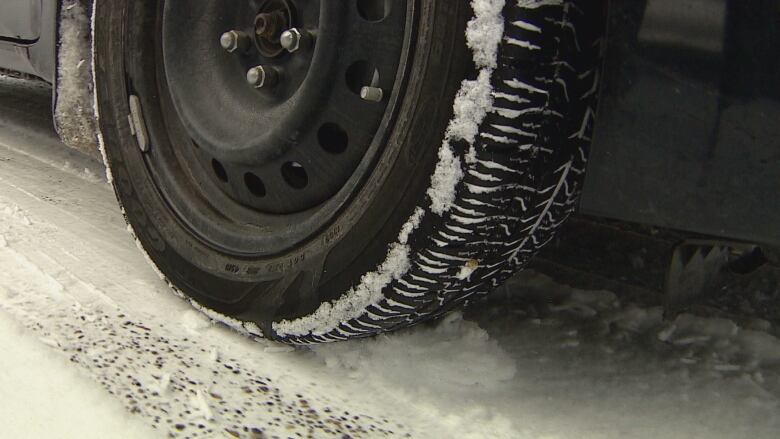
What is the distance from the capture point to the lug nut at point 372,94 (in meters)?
1.14

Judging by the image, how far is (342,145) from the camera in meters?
1.26

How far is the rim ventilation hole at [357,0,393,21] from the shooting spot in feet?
3.90

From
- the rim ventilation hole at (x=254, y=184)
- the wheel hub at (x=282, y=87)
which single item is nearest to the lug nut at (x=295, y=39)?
the wheel hub at (x=282, y=87)

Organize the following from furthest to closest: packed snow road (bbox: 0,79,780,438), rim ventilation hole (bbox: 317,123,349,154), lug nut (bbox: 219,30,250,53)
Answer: lug nut (bbox: 219,30,250,53), rim ventilation hole (bbox: 317,123,349,154), packed snow road (bbox: 0,79,780,438)

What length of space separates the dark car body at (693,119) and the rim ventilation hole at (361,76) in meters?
0.37

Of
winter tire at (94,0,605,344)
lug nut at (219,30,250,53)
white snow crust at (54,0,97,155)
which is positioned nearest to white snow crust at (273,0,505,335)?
winter tire at (94,0,605,344)

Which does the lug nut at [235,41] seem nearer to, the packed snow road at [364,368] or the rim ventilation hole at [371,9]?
the rim ventilation hole at [371,9]

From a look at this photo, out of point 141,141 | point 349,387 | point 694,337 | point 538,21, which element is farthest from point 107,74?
point 694,337

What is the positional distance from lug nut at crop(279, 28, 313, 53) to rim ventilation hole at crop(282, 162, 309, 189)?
0.70 feet

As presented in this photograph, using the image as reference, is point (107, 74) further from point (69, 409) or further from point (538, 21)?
point (538, 21)

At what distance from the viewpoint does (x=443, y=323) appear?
1.51 metres

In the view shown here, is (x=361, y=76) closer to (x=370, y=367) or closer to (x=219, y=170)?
(x=219, y=170)

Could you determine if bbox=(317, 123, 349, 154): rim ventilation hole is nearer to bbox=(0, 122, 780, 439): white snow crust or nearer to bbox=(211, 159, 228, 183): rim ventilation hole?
bbox=(211, 159, 228, 183): rim ventilation hole

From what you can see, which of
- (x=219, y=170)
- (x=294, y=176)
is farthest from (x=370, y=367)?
(x=219, y=170)
